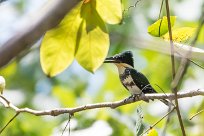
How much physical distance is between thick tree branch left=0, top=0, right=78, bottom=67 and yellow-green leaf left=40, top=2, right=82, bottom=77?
0.39 meters

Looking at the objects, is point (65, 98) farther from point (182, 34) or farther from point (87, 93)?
point (182, 34)

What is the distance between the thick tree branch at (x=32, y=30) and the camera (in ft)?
1.05

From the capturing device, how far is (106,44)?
2.47 ft

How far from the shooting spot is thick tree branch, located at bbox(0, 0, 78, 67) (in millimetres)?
320

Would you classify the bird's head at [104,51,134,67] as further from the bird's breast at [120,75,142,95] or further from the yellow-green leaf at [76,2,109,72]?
the yellow-green leaf at [76,2,109,72]

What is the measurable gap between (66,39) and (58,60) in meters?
0.04

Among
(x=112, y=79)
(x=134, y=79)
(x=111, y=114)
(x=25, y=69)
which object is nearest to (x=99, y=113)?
(x=111, y=114)

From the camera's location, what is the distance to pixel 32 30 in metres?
0.32

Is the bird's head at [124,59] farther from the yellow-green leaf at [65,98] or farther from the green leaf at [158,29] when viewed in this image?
the green leaf at [158,29]

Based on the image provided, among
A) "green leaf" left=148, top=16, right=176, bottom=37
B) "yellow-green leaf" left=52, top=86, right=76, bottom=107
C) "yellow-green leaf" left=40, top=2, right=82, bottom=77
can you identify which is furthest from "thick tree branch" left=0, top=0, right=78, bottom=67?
"yellow-green leaf" left=52, top=86, right=76, bottom=107

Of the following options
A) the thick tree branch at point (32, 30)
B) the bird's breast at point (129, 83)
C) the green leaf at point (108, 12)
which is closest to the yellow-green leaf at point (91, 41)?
the green leaf at point (108, 12)

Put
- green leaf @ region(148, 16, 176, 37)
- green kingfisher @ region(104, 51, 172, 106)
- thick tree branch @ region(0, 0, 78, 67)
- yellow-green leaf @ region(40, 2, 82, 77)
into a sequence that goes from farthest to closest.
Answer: green kingfisher @ region(104, 51, 172, 106) < green leaf @ region(148, 16, 176, 37) < yellow-green leaf @ region(40, 2, 82, 77) < thick tree branch @ region(0, 0, 78, 67)

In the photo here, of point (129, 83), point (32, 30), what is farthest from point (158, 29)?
point (129, 83)

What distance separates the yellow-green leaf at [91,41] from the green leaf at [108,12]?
0.01m
